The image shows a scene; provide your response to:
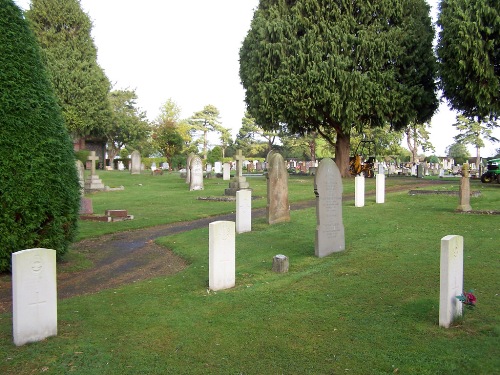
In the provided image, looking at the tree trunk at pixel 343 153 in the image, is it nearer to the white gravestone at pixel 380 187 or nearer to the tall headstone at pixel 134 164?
the white gravestone at pixel 380 187

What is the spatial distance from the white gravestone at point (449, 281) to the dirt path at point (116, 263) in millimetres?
5208

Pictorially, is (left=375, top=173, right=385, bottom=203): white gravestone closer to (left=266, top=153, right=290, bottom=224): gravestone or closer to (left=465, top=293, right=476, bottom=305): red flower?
(left=266, top=153, right=290, bottom=224): gravestone

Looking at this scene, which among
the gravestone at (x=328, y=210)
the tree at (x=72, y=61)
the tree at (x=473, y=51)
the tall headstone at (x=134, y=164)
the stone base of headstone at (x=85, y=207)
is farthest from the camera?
the tree at (x=72, y=61)

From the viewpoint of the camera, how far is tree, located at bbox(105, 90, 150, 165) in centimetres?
5572

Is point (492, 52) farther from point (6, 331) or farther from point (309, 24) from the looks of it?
point (6, 331)

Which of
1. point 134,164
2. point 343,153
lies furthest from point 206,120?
point 343,153

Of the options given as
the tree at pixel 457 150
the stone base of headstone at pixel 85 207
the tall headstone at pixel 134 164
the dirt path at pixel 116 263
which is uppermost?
the tree at pixel 457 150

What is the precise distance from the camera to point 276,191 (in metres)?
14.1

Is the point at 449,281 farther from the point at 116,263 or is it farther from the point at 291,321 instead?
the point at 116,263

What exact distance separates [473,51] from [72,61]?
3723cm

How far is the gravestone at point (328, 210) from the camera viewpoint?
32.0 feet

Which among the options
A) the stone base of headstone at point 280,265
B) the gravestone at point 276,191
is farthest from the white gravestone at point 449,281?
the gravestone at point 276,191

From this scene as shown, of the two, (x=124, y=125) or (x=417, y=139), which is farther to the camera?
(x=417, y=139)

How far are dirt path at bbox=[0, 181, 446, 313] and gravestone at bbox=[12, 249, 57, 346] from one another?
1.91m
